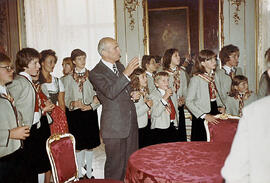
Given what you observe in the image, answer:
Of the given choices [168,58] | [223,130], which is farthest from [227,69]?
[223,130]

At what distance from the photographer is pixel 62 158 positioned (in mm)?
2928

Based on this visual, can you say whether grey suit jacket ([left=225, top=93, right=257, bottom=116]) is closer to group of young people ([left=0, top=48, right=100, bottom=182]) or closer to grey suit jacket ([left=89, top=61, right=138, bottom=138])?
grey suit jacket ([left=89, top=61, right=138, bottom=138])

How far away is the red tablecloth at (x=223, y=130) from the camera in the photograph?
327 cm

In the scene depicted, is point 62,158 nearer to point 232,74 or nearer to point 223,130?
point 223,130

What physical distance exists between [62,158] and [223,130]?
1.57 m

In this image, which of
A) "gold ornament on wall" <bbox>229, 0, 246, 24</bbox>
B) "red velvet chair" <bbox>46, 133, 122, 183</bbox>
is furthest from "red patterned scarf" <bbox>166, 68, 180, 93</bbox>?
"red velvet chair" <bbox>46, 133, 122, 183</bbox>

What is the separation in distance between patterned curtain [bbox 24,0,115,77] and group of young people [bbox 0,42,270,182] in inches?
91.5

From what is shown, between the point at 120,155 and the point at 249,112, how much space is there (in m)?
2.33

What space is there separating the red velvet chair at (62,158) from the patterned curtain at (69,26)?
4.95 metres

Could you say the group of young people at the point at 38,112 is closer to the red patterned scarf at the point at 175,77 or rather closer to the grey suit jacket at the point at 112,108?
the grey suit jacket at the point at 112,108

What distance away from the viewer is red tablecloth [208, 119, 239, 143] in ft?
10.7

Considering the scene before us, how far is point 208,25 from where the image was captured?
6.78 meters

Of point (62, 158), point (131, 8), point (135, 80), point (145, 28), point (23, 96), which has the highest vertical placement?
point (131, 8)

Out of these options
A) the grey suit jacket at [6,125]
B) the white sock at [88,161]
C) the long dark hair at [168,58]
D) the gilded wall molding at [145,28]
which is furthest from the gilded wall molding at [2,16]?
the grey suit jacket at [6,125]
